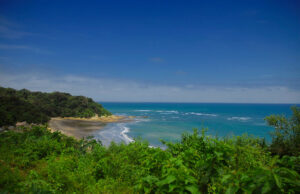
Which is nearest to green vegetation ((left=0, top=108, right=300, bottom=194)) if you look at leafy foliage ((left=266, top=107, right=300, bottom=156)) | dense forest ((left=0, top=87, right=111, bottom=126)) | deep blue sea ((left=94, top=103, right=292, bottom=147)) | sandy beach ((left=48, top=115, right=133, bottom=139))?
deep blue sea ((left=94, top=103, right=292, bottom=147))

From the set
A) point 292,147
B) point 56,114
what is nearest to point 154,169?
point 292,147

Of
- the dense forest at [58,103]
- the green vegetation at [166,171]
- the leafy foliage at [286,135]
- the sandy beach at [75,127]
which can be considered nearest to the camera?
the green vegetation at [166,171]

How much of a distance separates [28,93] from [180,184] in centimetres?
7500

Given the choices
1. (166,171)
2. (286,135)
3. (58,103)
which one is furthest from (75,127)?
(166,171)

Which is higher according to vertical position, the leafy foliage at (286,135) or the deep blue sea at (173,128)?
the leafy foliage at (286,135)

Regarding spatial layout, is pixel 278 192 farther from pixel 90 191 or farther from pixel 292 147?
pixel 292 147

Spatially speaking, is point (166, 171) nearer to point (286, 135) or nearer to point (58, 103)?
point (286, 135)

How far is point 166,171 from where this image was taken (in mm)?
3578

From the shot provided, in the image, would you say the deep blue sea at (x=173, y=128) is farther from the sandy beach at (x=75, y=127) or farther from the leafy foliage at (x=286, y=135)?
the leafy foliage at (x=286, y=135)

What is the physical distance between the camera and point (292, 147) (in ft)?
45.9

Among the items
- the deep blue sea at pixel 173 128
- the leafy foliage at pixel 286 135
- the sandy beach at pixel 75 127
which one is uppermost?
the leafy foliage at pixel 286 135

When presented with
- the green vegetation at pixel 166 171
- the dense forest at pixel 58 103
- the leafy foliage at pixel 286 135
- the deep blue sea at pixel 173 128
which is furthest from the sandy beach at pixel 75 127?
the leafy foliage at pixel 286 135

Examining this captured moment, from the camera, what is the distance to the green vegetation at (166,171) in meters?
2.37

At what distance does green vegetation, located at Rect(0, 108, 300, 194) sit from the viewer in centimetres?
237
